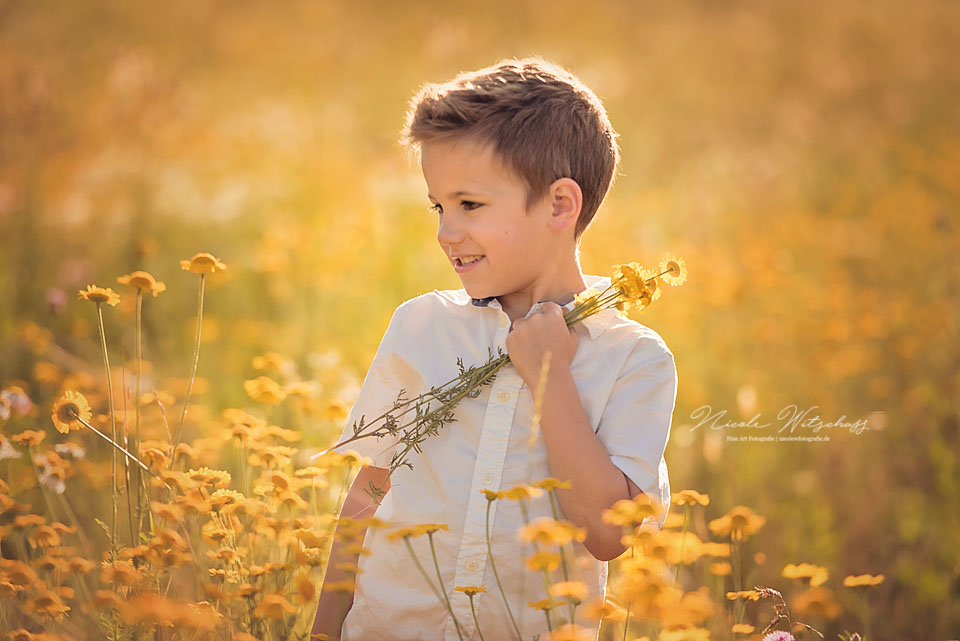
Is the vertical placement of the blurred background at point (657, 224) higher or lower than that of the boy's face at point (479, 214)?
higher

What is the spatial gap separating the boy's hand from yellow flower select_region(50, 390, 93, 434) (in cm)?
A: 83

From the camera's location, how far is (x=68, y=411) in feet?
5.74

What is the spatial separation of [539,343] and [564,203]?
14.7 inches

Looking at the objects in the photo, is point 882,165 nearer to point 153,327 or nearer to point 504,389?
point 153,327

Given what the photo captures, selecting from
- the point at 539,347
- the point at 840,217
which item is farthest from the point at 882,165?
the point at 539,347

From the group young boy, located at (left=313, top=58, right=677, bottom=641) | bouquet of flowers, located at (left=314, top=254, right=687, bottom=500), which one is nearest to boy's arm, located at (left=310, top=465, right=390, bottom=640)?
young boy, located at (left=313, top=58, right=677, bottom=641)

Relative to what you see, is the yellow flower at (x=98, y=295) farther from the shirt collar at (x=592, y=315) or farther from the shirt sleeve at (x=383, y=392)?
the shirt collar at (x=592, y=315)

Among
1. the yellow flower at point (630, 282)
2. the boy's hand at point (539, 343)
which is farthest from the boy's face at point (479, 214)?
the yellow flower at point (630, 282)

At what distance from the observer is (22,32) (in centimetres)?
669

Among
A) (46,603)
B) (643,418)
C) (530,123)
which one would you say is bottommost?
(46,603)

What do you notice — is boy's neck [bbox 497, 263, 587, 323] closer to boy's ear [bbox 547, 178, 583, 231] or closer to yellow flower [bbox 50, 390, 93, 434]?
boy's ear [bbox 547, 178, 583, 231]

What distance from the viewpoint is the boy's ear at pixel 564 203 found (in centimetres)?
192

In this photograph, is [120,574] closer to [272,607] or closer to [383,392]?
[272,607]

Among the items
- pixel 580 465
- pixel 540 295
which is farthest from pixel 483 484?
pixel 540 295
